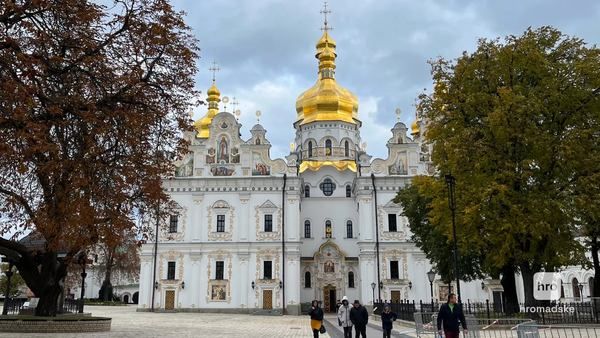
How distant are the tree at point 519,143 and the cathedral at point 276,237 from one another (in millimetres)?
19760

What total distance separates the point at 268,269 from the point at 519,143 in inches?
1043

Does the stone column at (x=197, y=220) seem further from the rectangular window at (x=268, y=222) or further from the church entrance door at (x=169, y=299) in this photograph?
the rectangular window at (x=268, y=222)

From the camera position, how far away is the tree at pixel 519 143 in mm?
21422

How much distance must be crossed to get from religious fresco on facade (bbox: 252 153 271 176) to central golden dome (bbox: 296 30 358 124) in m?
9.46

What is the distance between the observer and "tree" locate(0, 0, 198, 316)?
11656 millimetres

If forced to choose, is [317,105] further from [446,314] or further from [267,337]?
[446,314]

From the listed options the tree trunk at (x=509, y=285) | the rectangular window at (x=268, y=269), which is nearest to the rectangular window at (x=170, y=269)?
the rectangular window at (x=268, y=269)

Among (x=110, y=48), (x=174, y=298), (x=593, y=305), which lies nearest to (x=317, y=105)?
(x=174, y=298)

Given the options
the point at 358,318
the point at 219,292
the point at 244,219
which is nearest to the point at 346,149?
the point at 244,219

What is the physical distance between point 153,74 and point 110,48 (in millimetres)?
1668

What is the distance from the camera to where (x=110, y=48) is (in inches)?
561

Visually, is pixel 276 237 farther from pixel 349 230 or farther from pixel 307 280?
pixel 349 230

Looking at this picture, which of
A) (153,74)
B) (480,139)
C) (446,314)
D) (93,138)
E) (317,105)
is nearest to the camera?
(446,314)

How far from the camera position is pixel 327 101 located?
54625mm
